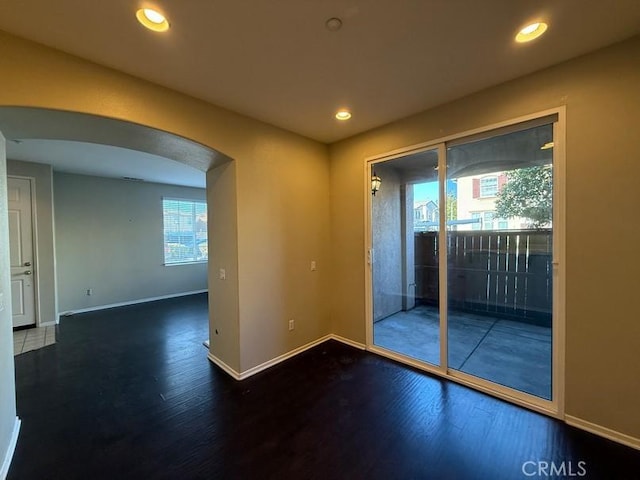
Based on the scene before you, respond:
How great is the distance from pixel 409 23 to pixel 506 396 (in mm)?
3007

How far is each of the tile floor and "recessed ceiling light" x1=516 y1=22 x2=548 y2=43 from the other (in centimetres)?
610

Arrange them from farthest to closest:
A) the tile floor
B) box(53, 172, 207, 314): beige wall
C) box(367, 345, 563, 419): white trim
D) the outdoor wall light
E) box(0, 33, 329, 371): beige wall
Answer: box(53, 172, 207, 314): beige wall, the tile floor, the outdoor wall light, box(367, 345, 563, 419): white trim, box(0, 33, 329, 371): beige wall

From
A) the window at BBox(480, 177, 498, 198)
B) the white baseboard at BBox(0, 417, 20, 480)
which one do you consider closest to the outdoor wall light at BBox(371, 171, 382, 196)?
the window at BBox(480, 177, 498, 198)

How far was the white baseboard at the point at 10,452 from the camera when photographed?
1.64 metres

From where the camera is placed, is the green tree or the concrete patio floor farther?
the concrete patio floor

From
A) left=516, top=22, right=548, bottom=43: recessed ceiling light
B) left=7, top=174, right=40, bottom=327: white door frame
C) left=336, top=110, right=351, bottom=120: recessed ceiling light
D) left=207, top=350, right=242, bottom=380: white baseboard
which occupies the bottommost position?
left=207, top=350, right=242, bottom=380: white baseboard

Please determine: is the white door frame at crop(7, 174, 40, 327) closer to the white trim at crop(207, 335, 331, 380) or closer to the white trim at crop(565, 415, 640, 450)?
the white trim at crop(207, 335, 331, 380)

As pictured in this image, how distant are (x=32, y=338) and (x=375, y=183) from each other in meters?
5.41

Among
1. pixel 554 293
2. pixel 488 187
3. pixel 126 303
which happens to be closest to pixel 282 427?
pixel 554 293

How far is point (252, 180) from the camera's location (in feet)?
9.45

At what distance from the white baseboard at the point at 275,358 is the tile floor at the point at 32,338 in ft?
8.25

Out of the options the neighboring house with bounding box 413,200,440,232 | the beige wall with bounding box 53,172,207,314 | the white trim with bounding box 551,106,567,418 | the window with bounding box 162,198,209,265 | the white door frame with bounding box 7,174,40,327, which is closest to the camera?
the white trim with bounding box 551,106,567,418

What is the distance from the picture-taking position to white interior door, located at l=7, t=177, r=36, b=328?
422 centimetres

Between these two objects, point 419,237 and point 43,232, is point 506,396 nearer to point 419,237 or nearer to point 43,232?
point 419,237
